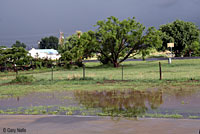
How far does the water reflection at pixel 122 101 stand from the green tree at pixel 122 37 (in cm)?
2947

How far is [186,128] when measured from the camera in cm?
898

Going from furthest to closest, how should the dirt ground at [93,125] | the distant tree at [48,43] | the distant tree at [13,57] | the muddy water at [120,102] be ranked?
1. the distant tree at [48,43]
2. the distant tree at [13,57]
3. the muddy water at [120,102]
4. the dirt ground at [93,125]

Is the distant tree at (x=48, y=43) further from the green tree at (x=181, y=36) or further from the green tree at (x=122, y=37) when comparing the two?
the green tree at (x=122, y=37)

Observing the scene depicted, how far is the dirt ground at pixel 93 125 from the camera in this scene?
8945mm

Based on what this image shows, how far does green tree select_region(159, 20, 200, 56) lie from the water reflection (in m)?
67.6

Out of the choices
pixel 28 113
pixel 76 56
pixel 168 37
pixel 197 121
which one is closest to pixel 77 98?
pixel 28 113

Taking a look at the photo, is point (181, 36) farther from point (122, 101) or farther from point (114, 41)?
point (122, 101)

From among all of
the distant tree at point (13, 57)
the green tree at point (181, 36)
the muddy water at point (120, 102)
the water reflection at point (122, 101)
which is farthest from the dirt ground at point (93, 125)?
the green tree at point (181, 36)

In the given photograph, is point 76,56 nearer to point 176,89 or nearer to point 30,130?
point 176,89

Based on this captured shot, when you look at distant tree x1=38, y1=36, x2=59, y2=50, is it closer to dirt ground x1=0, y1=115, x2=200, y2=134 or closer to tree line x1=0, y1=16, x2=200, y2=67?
tree line x1=0, y1=16, x2=200, y2=67

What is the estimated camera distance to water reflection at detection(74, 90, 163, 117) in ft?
39.1

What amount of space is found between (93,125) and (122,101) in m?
4.65

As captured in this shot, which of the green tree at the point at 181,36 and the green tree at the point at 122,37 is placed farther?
the green tree at the point at 181,36

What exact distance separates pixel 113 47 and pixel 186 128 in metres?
38.9
